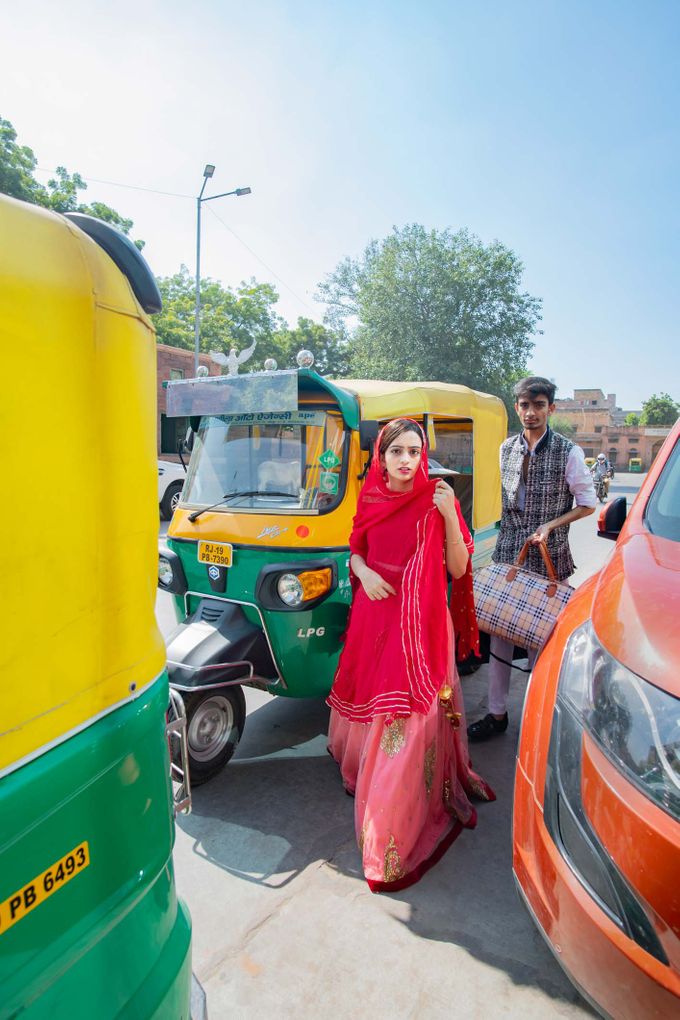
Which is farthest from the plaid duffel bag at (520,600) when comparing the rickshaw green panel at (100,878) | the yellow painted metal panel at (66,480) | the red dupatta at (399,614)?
the yellow painted metal panel at (66,480)

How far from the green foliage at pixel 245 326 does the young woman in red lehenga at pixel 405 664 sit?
29.0 meters

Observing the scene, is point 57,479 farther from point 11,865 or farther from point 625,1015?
point 625,1015

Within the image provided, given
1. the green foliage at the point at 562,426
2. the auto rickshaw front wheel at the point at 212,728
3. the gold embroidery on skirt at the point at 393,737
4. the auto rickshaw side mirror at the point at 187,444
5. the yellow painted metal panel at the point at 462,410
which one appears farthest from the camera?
the green foliage at the point at 562,426

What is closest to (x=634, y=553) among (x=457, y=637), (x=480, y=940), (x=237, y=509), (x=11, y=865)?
(x=457, y=637)

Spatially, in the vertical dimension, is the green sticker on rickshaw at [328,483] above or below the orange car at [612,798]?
above

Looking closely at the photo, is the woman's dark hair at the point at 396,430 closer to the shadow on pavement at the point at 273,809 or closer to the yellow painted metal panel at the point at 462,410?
the yellow painted metal panel at the point at 462,410

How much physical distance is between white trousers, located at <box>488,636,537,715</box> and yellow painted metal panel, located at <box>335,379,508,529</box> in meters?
1.38

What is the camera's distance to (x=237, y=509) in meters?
3.27

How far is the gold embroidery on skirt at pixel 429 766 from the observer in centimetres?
240

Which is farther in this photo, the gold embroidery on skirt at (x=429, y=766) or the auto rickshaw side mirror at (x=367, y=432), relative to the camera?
the auto rickshaw side mirror at (x=367, y=432)

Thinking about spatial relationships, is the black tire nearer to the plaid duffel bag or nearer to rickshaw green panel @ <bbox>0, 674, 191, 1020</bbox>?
the plaid duffel bag

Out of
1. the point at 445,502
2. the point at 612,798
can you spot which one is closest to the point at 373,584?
the point at 445,502

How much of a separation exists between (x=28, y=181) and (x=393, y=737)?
19.9 metres

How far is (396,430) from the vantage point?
8.07ft
